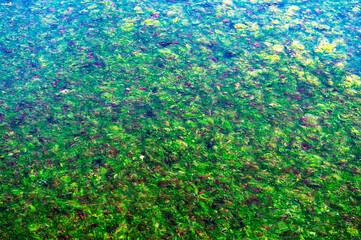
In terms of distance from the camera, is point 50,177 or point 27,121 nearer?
point 50,177

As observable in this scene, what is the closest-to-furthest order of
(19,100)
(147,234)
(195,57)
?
(147,234), (19,100), (195,57)

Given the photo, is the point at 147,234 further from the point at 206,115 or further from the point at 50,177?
the point at 206,115

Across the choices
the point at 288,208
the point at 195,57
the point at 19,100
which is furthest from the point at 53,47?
the point at 288,208

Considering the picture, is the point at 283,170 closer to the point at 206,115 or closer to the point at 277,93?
the point at 206,115

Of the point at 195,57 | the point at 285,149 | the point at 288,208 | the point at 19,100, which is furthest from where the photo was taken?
the point at 195,57

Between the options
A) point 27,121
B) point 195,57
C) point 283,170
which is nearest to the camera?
point 283,170

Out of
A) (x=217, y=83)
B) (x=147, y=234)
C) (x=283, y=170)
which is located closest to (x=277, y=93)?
(x=217, y=83)
